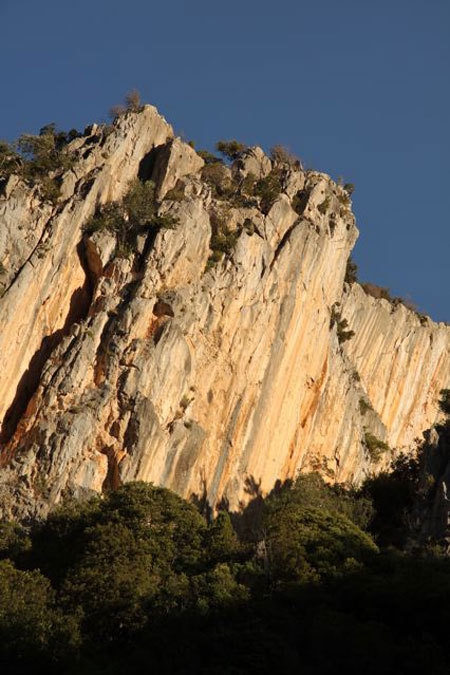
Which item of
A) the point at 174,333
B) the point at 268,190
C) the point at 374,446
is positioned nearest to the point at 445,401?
the point at 374,446

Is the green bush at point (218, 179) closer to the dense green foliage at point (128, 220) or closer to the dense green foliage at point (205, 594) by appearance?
the dense green foliage at point (128, 220)

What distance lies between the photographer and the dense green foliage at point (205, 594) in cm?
3925

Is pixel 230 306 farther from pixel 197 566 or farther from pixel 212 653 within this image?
pixel 212 653

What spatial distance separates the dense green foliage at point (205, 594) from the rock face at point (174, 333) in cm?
306

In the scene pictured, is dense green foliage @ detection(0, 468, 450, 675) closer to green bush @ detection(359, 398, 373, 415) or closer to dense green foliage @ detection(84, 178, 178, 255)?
dense green foliage @ detection(84, 178, 178, 255)

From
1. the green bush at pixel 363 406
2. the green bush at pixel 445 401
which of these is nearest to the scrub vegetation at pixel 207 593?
the green bush at pixel 363 406

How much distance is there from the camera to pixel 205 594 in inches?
1746

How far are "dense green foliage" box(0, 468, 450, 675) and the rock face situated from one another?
3064 millimetres

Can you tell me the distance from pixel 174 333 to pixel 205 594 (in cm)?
1535

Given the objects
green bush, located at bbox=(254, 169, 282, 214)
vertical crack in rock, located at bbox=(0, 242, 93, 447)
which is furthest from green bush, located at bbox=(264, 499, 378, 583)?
green bush, located at bbox=(254, 169, 282, 214)

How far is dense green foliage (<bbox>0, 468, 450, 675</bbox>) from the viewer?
3925cm

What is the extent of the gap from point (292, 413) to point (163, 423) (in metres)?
10.6

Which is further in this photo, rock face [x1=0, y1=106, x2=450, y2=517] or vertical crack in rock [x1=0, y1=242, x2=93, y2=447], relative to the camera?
vertical crack in rock [x1=0, y1=242, x2=93, y2=447]

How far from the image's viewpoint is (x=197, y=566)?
48.1m
